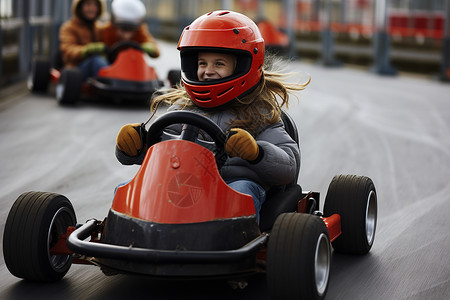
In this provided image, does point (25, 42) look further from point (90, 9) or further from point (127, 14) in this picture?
point (127, 14)

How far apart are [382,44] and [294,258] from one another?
14.4 meters

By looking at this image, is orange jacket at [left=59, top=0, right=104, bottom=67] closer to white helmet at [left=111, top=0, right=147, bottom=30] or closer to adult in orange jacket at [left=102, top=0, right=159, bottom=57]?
adult in orange jacket at [left=102, top=0, right=159, bottom=57]

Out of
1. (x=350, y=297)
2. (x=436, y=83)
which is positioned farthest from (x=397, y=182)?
(x=436, y=83)

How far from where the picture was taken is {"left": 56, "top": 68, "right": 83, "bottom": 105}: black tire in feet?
30.5

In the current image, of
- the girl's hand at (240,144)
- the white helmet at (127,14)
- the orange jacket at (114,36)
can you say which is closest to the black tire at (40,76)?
the orange jacket at (114,36)

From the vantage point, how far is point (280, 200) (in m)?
3.48

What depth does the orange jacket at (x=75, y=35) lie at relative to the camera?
32.5 feet

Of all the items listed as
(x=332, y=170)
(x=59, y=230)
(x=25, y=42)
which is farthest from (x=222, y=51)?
(x=25, y=42)

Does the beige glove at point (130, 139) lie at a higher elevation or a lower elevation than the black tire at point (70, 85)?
higher

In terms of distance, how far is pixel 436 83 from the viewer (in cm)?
1458

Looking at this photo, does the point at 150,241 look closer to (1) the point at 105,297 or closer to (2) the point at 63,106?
(1) the point at 105,297

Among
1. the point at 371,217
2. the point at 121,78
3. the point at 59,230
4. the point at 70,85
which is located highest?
the point at 59,230

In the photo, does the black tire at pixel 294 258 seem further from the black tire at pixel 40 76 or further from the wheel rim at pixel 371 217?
the black tire at pixel 40 76

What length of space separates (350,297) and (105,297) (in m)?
1.02
